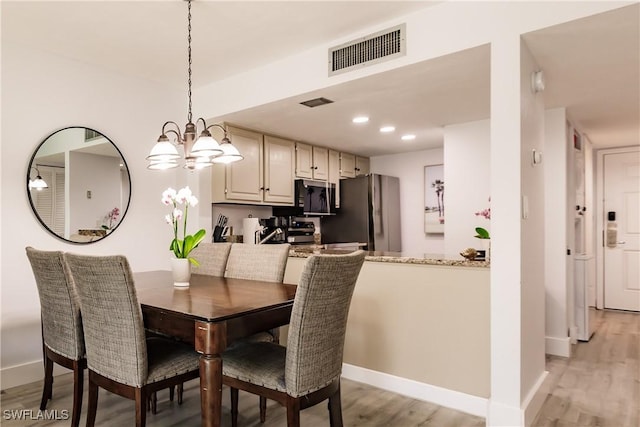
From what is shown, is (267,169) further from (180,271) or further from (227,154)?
(180,271)

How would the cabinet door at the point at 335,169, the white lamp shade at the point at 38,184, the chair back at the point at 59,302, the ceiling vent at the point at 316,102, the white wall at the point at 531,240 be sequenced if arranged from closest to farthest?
1. the chair back at the point at 59,302
2. the white wall at the point at 531,240
3. the white lamp shade at the point at 38,184
4. the ceiling vent at the point at 316,102
5. the cabinet door at the point at 335,169

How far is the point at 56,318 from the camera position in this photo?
216 cm

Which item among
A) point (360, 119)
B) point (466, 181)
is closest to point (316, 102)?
point (360, 119)

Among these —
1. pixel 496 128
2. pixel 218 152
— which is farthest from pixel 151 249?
pixel 496 128

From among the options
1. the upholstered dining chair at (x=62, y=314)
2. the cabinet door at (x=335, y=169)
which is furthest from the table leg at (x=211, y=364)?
the cabinet door at (x=335, y=169)

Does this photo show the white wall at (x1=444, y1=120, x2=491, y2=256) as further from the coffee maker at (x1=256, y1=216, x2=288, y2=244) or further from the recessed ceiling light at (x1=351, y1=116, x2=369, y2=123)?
the coffee maker at (x1=256, y1=216, x2=288, y2=244)

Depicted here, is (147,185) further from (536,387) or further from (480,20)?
(536,387)

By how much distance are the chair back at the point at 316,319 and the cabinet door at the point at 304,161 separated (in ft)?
10.0

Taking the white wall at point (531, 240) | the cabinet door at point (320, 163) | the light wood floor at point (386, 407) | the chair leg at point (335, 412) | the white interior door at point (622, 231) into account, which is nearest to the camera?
the chair leg at point (335, 412)

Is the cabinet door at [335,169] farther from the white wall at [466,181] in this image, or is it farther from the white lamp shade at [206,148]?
the white lamp shade at [206,148]

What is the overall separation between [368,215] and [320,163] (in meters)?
0.88

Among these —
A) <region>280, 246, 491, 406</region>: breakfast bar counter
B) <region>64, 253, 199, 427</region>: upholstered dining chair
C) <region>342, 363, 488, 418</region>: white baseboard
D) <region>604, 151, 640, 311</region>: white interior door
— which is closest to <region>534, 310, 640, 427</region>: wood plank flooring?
<region>342, 363, 488, 418</region>: white baseboard

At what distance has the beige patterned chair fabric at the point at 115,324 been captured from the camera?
1.70 metres

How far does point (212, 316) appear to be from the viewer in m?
1.64
